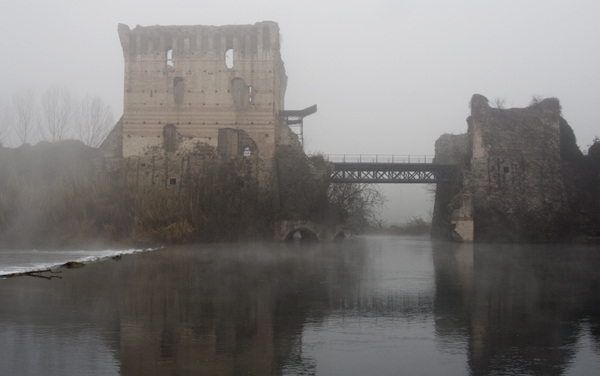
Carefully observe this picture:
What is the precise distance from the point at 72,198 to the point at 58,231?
5.03ft

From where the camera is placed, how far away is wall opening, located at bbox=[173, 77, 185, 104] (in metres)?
30.9

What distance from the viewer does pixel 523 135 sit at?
3134 centimetres

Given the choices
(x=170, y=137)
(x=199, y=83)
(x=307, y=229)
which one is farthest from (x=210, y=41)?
→ (x=307, y=229)

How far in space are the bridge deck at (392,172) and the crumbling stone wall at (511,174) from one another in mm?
1283

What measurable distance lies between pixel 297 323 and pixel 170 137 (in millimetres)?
24449

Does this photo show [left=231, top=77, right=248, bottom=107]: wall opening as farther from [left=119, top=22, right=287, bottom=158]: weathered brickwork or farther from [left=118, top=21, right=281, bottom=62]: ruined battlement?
[left=118, top=21, right=281, bottom=62]: ruined battlement

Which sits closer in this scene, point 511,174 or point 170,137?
point 170,137

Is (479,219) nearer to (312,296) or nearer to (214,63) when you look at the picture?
(214,63)

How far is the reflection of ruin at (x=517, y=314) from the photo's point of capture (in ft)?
19.6

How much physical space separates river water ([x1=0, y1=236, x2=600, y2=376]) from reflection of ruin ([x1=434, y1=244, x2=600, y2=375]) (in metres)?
0.02

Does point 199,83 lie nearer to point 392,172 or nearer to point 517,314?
point 392,172

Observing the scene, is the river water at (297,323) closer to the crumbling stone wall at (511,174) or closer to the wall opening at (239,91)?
the crumbling stone wall at (511,174)

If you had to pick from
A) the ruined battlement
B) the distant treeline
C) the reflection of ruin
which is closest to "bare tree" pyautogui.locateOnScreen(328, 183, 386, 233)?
the distant treeline

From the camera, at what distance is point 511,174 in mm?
31203
